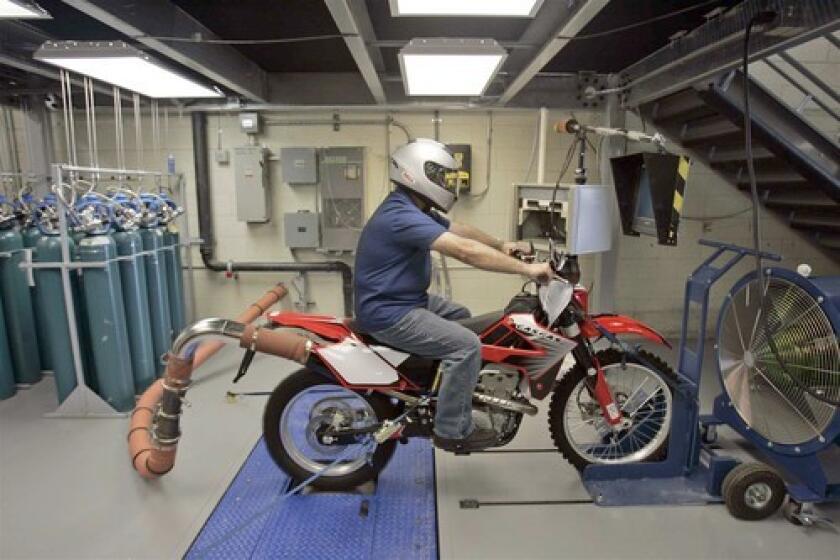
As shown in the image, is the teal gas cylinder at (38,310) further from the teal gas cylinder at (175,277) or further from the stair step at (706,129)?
the stair step at (706,129)

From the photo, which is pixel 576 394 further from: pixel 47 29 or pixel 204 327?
pixel 47 29

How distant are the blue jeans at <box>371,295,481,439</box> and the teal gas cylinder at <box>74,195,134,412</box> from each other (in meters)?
1.99

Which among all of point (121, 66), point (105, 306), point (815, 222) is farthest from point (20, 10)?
point (815, 222)

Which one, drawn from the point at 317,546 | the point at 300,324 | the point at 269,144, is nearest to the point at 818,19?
the point at 300,324

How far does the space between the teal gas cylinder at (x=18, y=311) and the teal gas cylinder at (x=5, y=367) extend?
7 centimetres

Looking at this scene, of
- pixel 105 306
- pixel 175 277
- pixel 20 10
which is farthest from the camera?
pixel 175 277

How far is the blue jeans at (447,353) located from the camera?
83.6 inches

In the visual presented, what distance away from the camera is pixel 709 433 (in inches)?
111

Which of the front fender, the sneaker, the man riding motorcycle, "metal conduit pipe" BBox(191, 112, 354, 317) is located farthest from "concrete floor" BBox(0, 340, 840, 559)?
"metal conduit pipe" BBox(191, 112, 354, 317)

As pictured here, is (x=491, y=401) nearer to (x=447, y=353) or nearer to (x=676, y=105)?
(x=447, y=353)

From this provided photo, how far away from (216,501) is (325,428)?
60cm

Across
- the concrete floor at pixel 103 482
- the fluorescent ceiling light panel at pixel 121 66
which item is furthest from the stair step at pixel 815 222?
the fluorescent ceiling light panel at pixel 121 66

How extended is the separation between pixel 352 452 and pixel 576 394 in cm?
118

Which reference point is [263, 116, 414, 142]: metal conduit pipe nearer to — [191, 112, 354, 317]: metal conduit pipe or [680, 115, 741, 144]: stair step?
[191, 112, 354, 317]: metal conduit pipe
